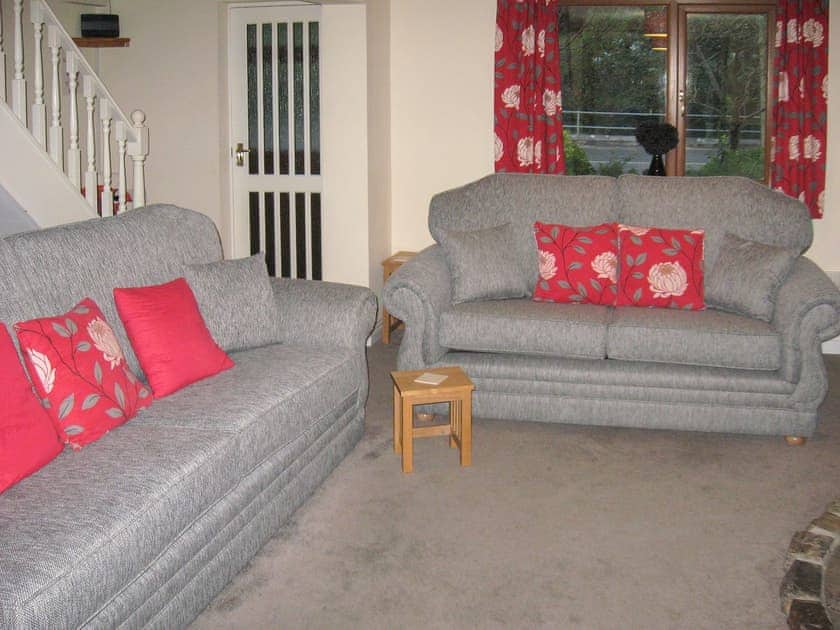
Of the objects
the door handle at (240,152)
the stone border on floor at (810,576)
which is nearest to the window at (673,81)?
the door handle at (240,152)

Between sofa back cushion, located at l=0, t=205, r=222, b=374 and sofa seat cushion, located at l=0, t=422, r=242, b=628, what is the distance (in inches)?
18.7

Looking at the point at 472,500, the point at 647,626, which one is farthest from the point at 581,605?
the point at 472,500

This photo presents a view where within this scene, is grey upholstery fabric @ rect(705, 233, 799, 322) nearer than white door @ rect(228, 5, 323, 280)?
Yes

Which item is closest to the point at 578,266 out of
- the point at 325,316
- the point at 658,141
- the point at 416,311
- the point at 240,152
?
the point at 416,311

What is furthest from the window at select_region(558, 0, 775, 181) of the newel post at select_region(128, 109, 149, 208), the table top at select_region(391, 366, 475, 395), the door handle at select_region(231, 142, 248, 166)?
the table top at select_region(391, 366, 475, 395)

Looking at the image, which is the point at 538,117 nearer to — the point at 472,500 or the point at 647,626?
the point at 472,500

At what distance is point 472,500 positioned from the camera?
3.36m

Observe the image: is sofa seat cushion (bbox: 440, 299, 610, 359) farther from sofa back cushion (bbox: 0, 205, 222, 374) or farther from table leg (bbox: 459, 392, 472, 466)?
sofa back cushion (bbox: 0, 205, 222, 374)

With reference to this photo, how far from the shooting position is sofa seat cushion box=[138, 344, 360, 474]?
2840 mm

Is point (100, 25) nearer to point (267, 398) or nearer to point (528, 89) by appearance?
point (528, 89)

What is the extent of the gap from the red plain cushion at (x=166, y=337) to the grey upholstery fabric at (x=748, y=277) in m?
2.13

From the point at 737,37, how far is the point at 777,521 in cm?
346

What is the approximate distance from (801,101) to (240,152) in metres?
3.24

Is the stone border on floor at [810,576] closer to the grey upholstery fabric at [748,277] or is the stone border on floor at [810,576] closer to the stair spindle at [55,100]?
the grey upholstery fabric at [748,277]
